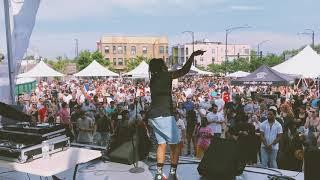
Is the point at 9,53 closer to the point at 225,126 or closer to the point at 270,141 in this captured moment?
the point at 270,141

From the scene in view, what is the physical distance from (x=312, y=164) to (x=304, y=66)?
1426 centimetres

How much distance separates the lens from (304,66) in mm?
17172

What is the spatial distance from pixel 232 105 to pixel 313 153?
11.3m

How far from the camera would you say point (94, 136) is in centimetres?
1165

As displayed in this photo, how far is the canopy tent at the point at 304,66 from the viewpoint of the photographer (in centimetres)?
1683

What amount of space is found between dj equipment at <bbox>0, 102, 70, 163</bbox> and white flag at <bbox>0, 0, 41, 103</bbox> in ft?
4.58

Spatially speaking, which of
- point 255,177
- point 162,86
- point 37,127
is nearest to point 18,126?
point 37,127

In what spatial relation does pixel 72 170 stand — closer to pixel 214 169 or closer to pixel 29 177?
pixel 29 177

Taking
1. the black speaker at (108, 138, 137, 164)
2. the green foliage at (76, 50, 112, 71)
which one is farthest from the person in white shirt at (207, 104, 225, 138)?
the green foliage at (76, 50, 112, 71)

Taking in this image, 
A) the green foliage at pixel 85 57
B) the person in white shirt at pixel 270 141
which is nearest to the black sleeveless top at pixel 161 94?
the person in white shirt at pixel 270 141

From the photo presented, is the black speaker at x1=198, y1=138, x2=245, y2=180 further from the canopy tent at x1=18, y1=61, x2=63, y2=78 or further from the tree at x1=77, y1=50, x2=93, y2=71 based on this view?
the tree at x1=77, y1=50, x2=93, y2=71

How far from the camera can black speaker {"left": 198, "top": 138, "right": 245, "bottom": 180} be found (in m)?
4.93

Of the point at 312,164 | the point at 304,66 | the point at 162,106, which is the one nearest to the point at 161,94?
the point at 162,106

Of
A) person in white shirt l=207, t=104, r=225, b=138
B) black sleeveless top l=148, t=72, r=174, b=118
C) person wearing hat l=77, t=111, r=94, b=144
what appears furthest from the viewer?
person wearing hat l=77, t=111, r=94, b=144
